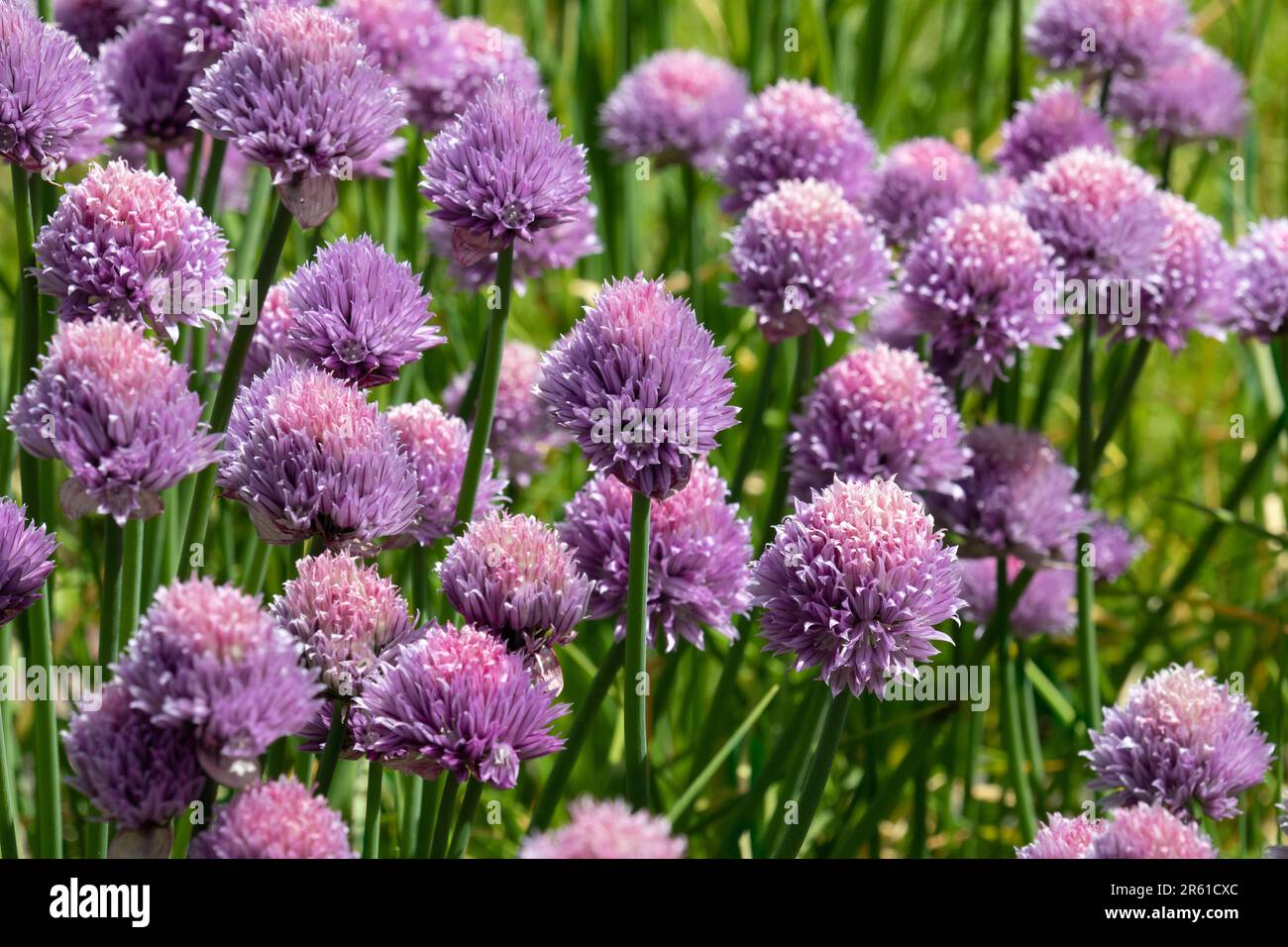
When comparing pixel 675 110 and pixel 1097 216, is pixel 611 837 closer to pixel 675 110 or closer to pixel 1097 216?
pixel 1097 216

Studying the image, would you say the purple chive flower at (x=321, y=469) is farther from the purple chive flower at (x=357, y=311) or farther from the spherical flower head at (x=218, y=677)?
the spherical flower head at (x=218, y=677)

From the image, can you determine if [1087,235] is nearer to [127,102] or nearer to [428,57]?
[428,57]

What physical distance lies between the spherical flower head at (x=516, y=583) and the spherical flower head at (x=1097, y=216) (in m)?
0.78

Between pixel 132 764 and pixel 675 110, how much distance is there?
1.35 meters

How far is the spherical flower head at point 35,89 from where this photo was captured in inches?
45.5

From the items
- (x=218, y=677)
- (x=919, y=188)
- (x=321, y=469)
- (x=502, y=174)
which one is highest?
(x=919, y=188)

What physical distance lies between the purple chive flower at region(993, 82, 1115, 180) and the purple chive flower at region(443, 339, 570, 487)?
0.65m

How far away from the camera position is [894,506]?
101 cm

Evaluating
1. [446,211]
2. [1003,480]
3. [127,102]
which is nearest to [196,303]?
[446,211]

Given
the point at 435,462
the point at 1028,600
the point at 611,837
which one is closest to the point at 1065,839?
the point at 611,837

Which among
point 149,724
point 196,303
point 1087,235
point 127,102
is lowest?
point 149,724

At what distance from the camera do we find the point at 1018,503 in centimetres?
152
